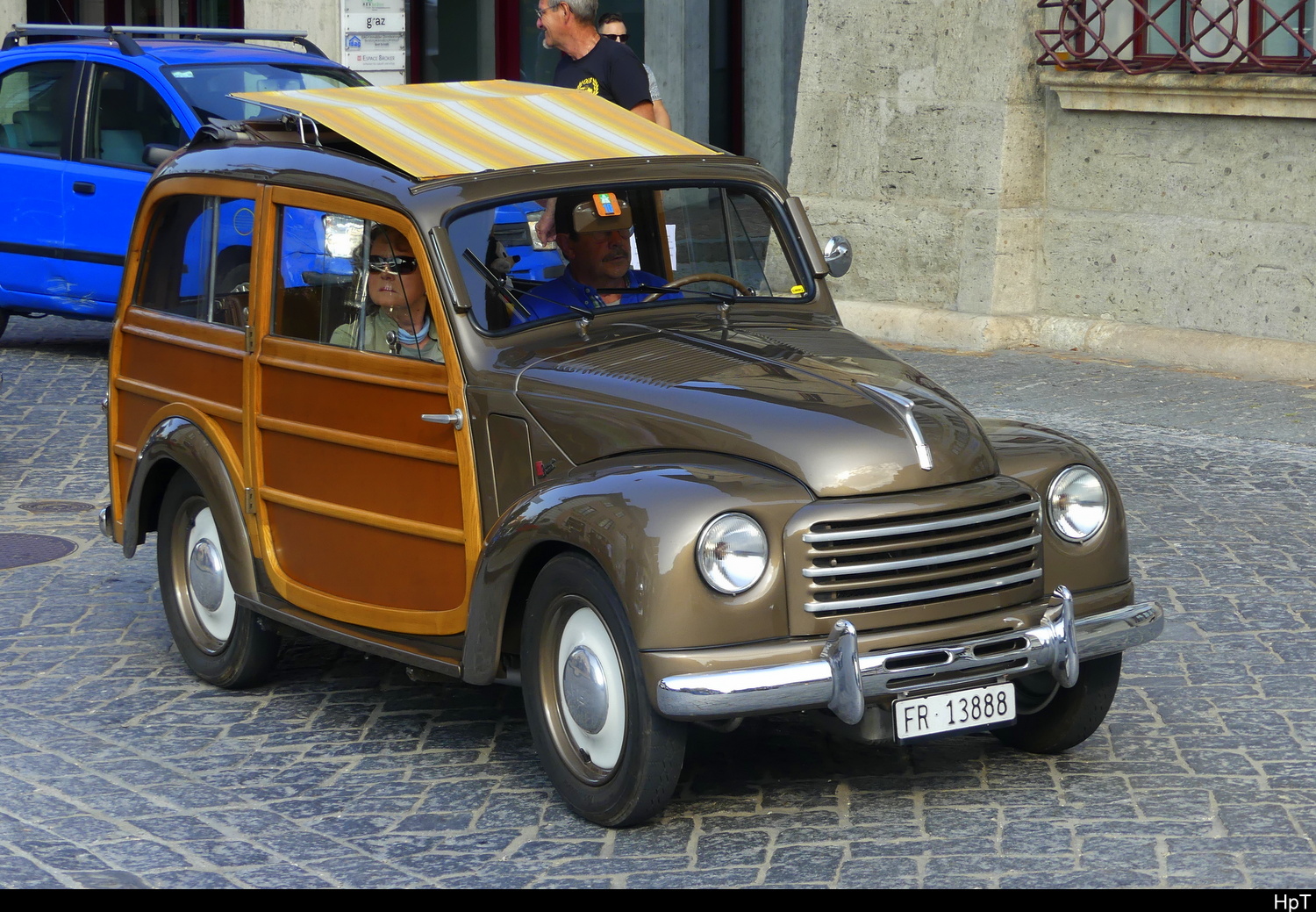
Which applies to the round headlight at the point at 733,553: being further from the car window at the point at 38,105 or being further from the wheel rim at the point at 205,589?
the car window at the point at 38,105

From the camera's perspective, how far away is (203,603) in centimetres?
617

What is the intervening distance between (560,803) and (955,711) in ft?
3.58

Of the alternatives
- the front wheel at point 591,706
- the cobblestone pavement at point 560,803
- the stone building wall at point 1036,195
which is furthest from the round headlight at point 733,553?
the stone building wall at point 1036,195

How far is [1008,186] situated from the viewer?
40.6 feet

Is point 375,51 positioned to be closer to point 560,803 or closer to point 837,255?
point 837,255

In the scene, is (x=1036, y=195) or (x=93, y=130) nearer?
(x=93, y=130)

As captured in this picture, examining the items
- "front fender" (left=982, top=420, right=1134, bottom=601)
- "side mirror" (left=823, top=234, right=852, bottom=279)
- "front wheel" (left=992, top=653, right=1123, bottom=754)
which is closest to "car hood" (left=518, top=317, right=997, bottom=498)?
"front fender" (left=982, top=420, right=1134, bottom=601)

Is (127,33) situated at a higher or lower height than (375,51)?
lower

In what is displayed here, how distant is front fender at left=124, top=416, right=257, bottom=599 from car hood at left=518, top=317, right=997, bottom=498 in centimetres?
129

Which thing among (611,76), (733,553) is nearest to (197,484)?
(733,553)

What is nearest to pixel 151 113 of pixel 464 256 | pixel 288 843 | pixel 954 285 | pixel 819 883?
pixel 954 285

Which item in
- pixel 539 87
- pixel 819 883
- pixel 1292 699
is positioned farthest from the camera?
pixel 539 87

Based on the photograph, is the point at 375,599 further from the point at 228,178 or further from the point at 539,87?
the point at 539,87

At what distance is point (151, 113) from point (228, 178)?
635 centimetres
